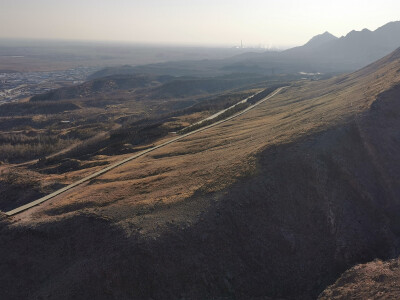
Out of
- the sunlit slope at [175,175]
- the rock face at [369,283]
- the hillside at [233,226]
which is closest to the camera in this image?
the rock face at [369,283]

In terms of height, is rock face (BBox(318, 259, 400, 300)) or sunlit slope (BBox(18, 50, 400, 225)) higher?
sunlit slope (BBox(18, 50, 400, 225))

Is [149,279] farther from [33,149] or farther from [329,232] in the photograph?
[33,149]

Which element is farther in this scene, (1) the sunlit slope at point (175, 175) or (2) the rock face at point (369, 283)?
(1) the sunlit slope at point (175, 175)

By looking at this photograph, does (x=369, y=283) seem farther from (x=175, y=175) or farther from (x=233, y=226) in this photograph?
(x=175, y=175)

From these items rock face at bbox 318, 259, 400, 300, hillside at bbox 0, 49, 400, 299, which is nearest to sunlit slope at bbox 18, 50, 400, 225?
hillside at bbox 0, 49, 400, 299

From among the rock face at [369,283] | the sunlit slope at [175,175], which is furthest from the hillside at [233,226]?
the rock face at [369,283]

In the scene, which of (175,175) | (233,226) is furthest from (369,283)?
(175,175)

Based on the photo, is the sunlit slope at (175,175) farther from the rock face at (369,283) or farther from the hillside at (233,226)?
the rock face at (369,283)

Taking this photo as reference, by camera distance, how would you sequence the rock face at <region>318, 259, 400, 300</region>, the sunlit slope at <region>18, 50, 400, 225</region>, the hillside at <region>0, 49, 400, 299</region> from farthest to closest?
the sunlit slope at <region>18, 50, 400, 225</region>, the hillside at <region>0, 49, 400, 299</region>, the rock face at <region>318, 259, 400, 300</region>

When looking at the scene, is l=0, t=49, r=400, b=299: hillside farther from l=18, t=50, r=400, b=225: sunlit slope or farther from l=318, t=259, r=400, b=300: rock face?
l=318, t=259, r=400, b=300: rock face
